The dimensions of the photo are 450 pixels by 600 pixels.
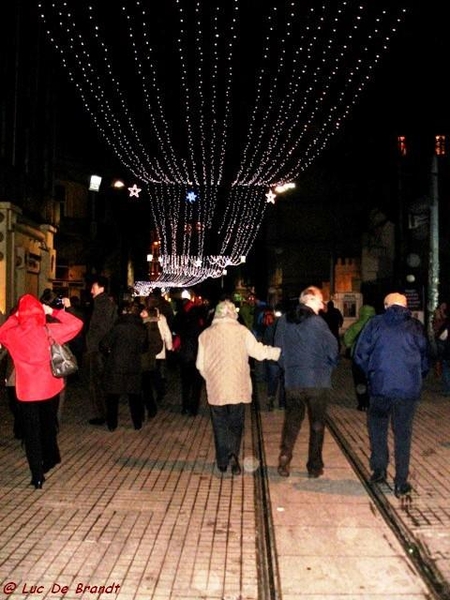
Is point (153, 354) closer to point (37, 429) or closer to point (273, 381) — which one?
point (273, 381)

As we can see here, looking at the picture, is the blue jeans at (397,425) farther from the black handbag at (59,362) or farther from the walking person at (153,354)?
the walking person at (153,354)

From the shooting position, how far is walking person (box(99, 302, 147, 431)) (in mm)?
10320

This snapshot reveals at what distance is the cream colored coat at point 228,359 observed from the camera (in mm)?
7934

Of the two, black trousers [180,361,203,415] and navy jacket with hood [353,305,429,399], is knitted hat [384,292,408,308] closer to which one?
navy jacket with hood [353,305,429,399]

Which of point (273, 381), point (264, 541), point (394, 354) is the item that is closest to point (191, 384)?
point (273, 381)

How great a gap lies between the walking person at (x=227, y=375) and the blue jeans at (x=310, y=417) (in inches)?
18.3

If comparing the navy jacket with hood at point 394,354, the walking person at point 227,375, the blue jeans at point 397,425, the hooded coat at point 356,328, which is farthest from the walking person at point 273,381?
the navy jacket with hood at point 394,354

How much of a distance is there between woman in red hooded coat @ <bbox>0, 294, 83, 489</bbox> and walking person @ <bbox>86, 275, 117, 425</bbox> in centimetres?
331

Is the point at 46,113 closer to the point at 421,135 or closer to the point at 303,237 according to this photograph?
the point at 421,135

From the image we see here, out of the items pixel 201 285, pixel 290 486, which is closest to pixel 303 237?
pixel 290 486

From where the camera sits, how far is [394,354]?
23.0ft

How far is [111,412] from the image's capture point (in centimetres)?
1052

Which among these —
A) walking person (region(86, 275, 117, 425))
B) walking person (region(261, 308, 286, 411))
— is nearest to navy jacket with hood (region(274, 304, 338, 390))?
walking person (region(86, 275, 117, 425))

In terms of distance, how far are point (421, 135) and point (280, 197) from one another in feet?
56.0
